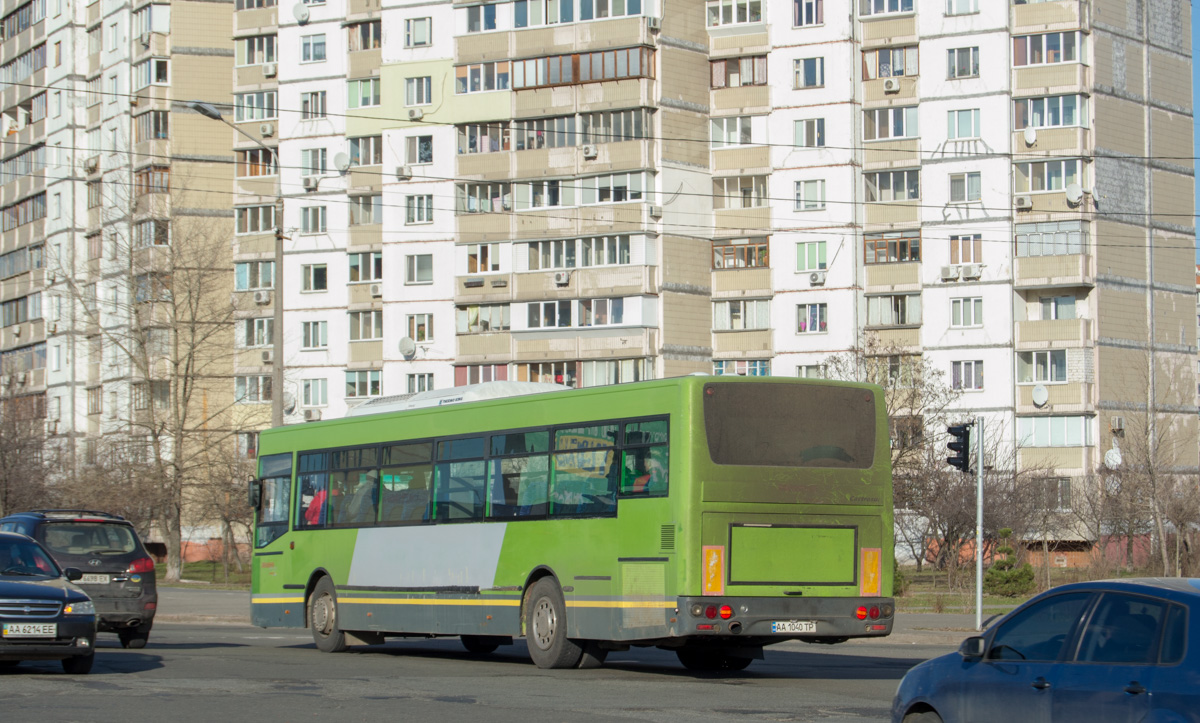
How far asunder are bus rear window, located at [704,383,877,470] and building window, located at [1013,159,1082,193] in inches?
1767

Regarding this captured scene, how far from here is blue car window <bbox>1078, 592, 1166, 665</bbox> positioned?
7.91 metres

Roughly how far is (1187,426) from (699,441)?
50278mm

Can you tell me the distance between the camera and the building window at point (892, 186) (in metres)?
61.1

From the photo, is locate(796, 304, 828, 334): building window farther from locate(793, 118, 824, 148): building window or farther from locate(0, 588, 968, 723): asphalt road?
locate(0, 588, 968, 723): asphalt road

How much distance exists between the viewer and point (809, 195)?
61906 mm

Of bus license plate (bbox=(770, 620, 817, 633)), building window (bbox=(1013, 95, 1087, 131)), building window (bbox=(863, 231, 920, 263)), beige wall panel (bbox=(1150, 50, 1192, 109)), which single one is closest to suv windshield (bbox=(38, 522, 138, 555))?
bus license plate (bbox=(770, 620, 817, 633))

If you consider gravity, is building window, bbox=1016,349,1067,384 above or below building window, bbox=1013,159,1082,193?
below

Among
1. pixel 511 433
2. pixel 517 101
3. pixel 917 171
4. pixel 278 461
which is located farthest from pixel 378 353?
pixel 511 433

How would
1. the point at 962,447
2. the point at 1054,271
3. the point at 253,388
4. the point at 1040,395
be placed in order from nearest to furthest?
the point at 962,447, the point at 1040,395, the point at 1054,271, the point at 253,388

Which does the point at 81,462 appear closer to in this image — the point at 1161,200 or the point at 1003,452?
the point at 1003,452

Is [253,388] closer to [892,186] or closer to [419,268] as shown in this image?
[419,268]

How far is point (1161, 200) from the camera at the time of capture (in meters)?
61.1

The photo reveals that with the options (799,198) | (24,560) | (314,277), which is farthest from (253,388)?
(24,560)

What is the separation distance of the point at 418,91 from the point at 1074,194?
26.4 meters
